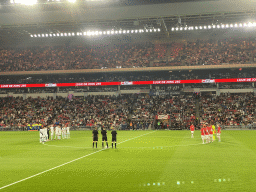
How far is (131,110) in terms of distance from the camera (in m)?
58.1

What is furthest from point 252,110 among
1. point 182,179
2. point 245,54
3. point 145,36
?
point 182,179

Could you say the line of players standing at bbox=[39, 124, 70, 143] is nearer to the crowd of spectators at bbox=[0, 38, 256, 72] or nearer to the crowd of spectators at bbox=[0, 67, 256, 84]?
the crowd of spectators at bbox=[0, 38, 256, 72]

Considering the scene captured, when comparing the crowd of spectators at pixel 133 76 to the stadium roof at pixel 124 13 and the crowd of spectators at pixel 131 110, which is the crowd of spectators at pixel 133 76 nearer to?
the crowd of spectators at pixel 131 110

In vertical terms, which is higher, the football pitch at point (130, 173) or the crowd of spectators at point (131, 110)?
the crowd of spectators at point (131, 110)

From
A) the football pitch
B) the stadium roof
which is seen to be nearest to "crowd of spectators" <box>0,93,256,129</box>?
the stadium roof

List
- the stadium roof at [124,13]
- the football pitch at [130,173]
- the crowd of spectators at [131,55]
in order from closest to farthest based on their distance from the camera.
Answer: the football pitch at [130,173] → the stadium roof at [124,13] → the crowd of spectators at [131,55]

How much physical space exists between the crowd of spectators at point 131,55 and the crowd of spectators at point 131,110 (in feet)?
23.4

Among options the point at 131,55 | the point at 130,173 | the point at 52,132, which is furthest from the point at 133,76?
the point at 130,173

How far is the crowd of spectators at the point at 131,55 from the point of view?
6034 centimetres

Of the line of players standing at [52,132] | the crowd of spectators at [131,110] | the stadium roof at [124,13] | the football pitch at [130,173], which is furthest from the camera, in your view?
the crowd of spectators at [131,110]

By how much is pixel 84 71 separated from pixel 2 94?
Result: 841 inches

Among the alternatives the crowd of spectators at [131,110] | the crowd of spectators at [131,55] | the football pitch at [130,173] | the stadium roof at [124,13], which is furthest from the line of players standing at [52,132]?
the crowd of spectators at [131,55]

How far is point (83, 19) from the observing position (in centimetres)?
5359

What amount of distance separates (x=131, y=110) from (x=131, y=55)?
13.9 meters
